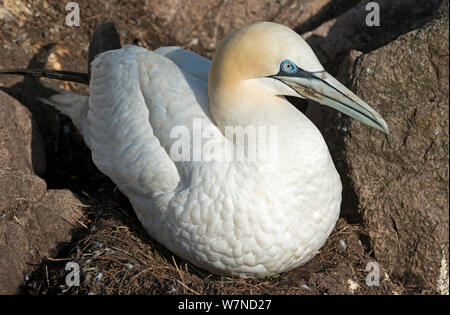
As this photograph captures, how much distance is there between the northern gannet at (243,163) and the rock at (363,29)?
1.52 meters

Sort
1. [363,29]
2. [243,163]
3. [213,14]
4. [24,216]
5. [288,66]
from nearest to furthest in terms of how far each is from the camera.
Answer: [288,66] < [243,163] < [24,216] < [363,29] < [213,14]

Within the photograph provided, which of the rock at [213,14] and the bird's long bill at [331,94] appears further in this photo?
the rock at [213,14]

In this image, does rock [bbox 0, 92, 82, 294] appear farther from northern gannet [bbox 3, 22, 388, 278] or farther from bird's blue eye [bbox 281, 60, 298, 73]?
bird's blue eye [bbox 281, 60, 298, 73]

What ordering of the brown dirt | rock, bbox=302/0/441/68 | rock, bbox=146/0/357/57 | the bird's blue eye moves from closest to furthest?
1. the bird's blue eye
2. the brown dirt
3. rock, bbox=302/0/441/68
4. rock, bbox=146/0/357/57

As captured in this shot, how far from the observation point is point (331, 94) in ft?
10.2

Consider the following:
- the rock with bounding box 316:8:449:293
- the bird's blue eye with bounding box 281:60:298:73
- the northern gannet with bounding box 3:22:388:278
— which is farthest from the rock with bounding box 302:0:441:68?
the bird's blue eye with bounding box 281:60:298:73

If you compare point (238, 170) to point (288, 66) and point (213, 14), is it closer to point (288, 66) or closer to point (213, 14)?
point (288, 66)

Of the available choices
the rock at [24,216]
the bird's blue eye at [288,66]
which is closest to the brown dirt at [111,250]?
the rock at [24,216]

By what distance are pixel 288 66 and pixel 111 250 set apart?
172 cm

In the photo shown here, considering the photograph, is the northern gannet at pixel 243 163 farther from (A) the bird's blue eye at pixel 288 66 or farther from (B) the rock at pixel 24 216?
(B) the rock at pixel 24 216

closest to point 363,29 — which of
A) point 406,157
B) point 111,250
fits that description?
point 406,157

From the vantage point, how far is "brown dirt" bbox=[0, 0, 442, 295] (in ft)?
11.0

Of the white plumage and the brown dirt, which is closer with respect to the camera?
the white plumage

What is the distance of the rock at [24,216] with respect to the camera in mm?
3689
